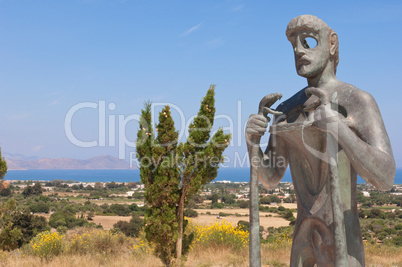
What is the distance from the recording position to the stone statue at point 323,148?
309cm

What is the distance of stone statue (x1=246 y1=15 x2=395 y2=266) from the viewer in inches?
122

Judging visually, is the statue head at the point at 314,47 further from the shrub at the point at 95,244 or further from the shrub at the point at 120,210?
the shrub at the point at 120,210

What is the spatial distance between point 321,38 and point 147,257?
974 cm

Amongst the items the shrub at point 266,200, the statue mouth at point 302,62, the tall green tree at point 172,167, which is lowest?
the shrub at point 266,200

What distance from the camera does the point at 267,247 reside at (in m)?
12.4

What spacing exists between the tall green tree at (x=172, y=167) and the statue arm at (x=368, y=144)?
803cm

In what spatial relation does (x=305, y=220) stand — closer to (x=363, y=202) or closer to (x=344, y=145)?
(x=344, y=145)

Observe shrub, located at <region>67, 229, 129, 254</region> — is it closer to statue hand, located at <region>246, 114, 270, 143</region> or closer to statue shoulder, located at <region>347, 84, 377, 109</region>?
statue hand, located at <region>246, 114, 270, 143</region>

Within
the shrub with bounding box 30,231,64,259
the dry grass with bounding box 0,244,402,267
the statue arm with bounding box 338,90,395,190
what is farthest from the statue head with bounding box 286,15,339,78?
the shrub with bounding box 30,231,64,259

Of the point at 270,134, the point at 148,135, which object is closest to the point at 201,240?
the point at 148,135

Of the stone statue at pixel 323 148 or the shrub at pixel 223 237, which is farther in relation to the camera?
the shrub at pixel 223 237

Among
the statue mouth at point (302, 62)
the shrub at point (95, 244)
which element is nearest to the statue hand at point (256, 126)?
the statue mouth at point (302, 62)

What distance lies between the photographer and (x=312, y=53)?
3555 mm

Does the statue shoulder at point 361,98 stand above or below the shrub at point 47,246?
above
